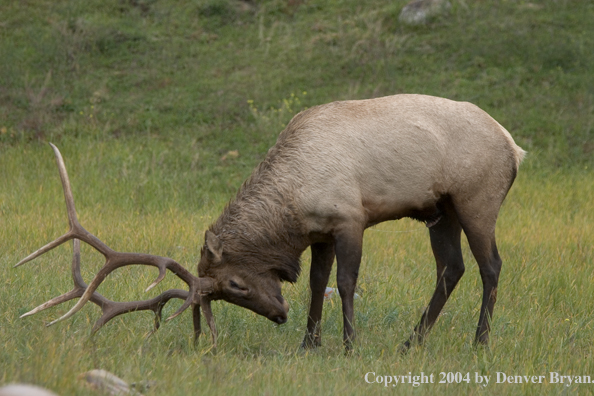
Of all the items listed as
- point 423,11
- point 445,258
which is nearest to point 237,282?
point 445,258

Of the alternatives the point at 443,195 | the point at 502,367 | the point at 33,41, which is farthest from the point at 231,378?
the point at 33,41

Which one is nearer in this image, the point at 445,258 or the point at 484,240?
the point at 484,240

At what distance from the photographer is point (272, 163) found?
501cm

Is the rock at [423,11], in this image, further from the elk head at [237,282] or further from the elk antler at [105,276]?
the elk antler at [105,276]

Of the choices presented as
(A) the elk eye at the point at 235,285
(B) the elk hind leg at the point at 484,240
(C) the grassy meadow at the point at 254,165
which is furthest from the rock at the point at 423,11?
(A) the elk eye at the point at 235,285

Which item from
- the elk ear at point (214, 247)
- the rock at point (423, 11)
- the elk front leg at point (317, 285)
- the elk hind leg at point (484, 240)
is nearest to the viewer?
the elk ear at point (214, 247)

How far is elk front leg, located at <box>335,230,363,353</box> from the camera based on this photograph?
4816mm

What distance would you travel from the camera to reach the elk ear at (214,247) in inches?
186

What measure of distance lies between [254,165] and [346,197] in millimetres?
6108

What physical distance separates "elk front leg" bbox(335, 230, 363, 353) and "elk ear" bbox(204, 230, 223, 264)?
0.76 m

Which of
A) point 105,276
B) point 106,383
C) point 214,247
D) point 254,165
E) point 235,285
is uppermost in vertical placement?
point 106,383

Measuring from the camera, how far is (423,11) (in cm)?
1427

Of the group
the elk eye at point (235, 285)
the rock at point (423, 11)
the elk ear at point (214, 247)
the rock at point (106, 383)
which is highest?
the rock at point (106, 383)

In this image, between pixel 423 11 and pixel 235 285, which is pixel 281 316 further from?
pixel 423 11
